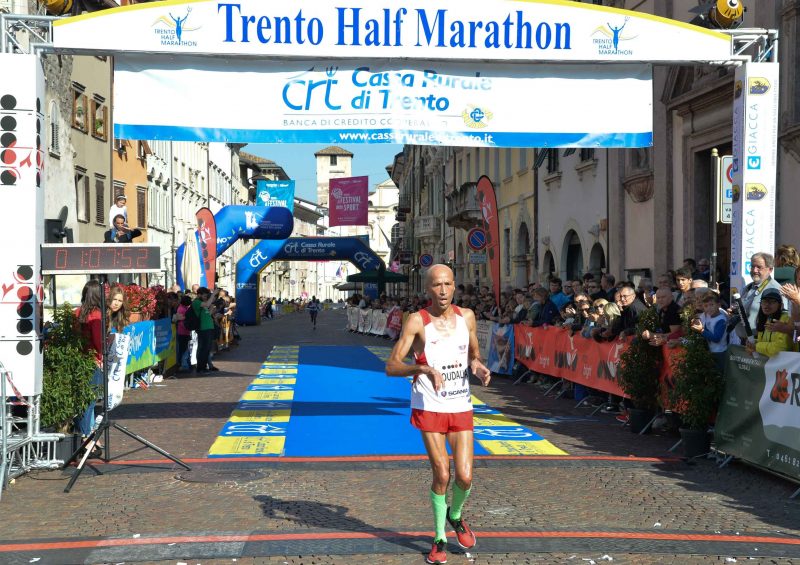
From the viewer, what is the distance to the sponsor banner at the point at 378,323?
42281 mm

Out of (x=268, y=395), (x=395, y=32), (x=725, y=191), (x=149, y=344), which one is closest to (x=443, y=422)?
(x=395, y=32)

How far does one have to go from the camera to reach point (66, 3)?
10375mm

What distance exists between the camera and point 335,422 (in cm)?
1323

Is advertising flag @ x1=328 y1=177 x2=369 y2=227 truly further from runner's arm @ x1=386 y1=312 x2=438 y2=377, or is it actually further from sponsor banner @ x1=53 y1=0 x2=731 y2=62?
runner's arm @ x1=386 y1=312 x2=438 y2=377

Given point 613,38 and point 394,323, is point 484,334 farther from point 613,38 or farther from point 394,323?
point 394,323

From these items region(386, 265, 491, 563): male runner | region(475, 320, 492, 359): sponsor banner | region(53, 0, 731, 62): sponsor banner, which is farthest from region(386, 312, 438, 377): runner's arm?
region(475, 320, 492, 359): sponsor banner

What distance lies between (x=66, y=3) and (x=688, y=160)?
14030mm

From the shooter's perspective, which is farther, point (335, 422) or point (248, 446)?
point (335, 422)

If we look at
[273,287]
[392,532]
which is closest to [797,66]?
[392,532]

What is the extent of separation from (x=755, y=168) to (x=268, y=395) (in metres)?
8.98

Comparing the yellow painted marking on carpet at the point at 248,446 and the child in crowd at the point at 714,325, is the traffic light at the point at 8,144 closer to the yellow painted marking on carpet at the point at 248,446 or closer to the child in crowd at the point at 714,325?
the yellow painted marking on carpet at the point at 248,446

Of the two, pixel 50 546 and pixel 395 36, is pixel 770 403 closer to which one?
pixel 395 36

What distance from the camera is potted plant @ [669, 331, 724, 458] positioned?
10406 millimetres

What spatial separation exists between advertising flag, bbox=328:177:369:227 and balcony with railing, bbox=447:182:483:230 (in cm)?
935
